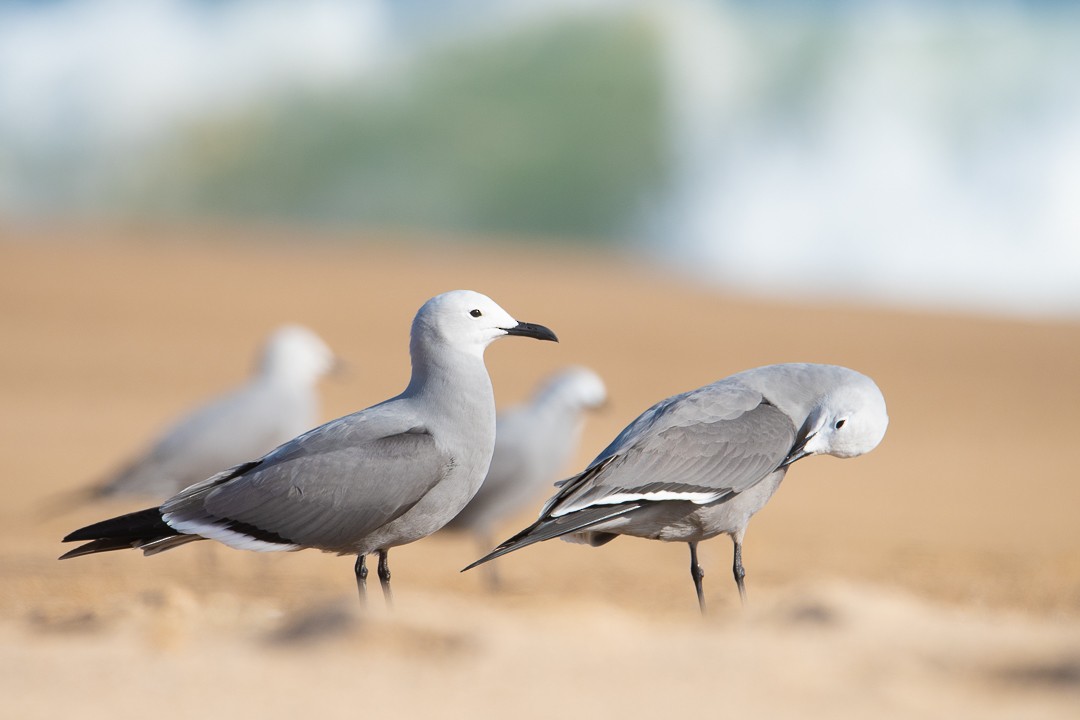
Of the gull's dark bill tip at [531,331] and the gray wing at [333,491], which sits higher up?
the gull's dark bill tip at [531,331]

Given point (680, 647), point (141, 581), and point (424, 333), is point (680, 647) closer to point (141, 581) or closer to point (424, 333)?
point (424, 333)

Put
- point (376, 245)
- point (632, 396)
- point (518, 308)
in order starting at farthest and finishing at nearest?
point (376, 245) < point (518, 308) < point (632, 396)

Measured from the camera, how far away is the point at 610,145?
123ft

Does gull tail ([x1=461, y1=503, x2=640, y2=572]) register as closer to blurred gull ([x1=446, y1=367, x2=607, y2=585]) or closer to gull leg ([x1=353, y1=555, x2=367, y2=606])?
gull leg ([x1=353, y1=555, x2=367, y2=606])

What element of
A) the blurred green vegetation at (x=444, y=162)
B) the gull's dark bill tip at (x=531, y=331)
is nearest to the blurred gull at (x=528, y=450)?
the gull's dark bill tip at (x=531, y=331)

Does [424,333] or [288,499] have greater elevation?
[424,333]

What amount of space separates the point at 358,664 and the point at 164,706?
55 centimetres

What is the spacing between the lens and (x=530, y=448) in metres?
8.87

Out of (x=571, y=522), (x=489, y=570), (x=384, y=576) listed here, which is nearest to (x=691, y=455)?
(x=571, y=522)

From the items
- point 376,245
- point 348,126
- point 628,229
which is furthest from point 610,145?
point 376,245

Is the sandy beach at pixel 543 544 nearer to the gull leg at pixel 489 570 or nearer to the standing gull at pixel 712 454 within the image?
the gull leg at pixel 489 570

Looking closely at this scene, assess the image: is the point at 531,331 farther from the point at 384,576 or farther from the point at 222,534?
the point at 222,534

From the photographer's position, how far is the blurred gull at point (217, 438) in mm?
Result: 9242

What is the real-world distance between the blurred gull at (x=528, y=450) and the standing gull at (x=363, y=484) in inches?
107
